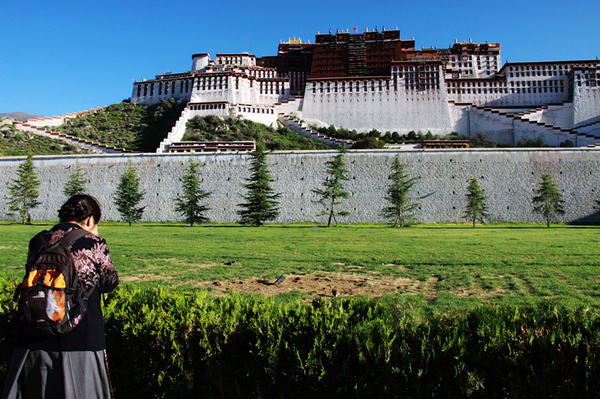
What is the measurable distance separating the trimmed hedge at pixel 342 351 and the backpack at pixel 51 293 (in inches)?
38.8

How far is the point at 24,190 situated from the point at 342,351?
3679 centimetres

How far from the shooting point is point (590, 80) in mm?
55625

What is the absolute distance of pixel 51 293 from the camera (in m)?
2.76

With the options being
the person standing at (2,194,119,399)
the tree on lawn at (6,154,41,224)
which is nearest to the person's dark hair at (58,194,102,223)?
the person standing at (2,194,119,399)

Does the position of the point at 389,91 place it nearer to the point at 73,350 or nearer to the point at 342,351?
the point at 342,351

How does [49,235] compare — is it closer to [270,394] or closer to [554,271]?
[270,394]

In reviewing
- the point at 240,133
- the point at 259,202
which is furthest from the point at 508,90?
the point at 259,202

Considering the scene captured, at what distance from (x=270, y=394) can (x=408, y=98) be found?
5944 cm

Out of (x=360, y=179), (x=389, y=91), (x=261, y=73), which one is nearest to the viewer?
(x=360, y=179)

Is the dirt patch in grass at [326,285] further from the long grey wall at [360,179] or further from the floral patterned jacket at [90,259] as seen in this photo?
the long grey wall at [360,179]

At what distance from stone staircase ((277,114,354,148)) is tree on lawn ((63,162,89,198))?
28012 millimetres

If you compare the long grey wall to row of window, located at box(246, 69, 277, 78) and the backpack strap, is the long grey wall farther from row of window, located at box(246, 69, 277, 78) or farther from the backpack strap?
row of window, located at box(246, 69, 277, 78)

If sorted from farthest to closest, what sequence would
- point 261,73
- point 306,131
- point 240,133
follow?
point 261,73
point 306,131
point 240,133

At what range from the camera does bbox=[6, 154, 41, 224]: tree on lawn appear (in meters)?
31.8
